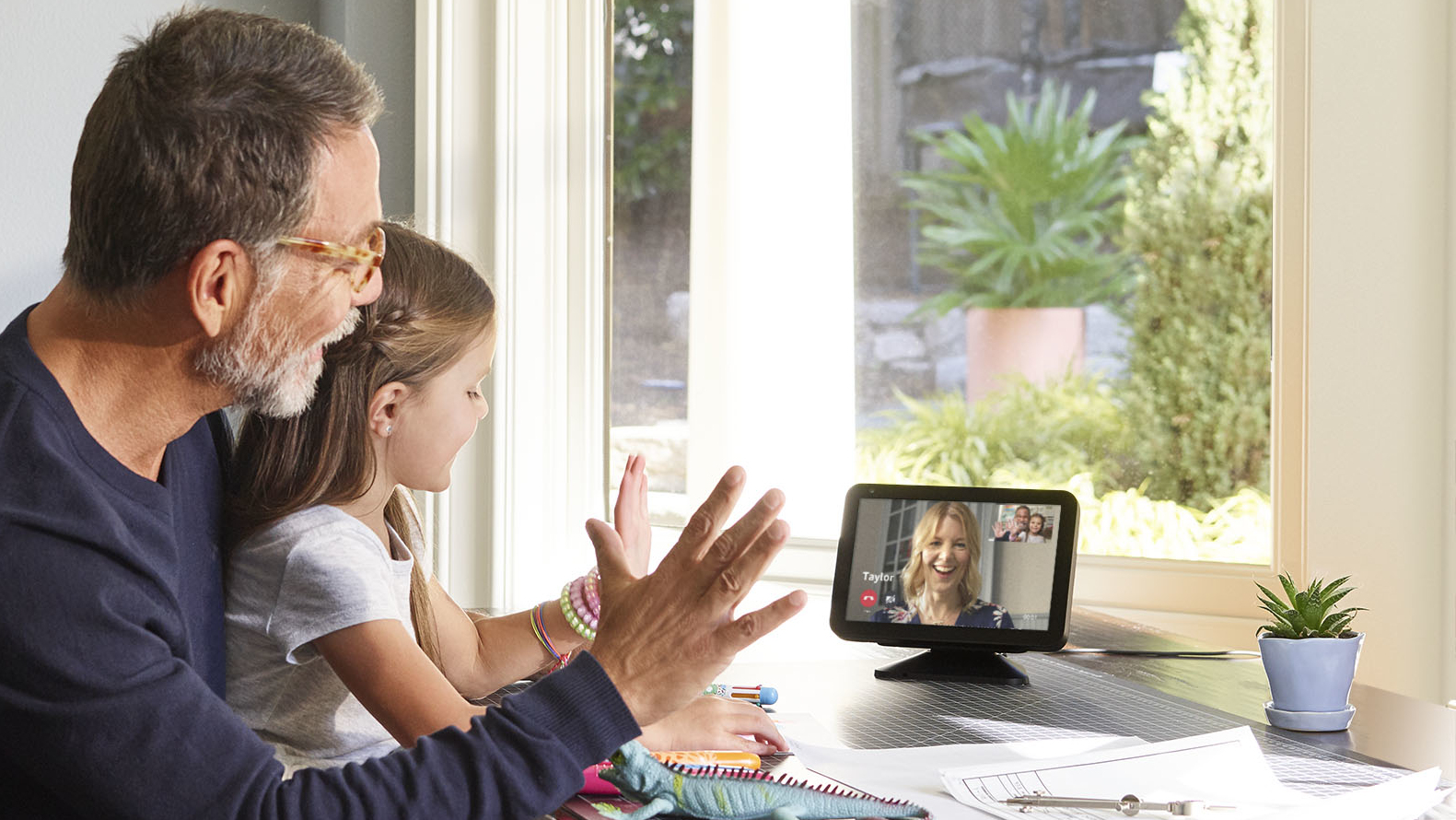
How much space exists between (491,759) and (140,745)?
21 cm

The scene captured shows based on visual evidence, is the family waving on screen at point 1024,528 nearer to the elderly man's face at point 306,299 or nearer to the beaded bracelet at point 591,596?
the beaded bracelet at point 591,596

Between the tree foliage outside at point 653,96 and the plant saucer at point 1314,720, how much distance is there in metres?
1.63

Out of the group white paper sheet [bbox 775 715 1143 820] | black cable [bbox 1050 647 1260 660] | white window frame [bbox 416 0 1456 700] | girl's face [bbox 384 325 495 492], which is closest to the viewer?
white paper sheet [bbox 775 715 1143 820]

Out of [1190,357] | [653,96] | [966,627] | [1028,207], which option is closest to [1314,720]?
[966,627]

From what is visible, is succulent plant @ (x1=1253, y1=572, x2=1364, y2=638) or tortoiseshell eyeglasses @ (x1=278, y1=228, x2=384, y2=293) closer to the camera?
tortoiseshell eyeglasses @ (x1=278, y1=228, x2=384, y2=293)

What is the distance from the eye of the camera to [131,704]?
29.9 inches

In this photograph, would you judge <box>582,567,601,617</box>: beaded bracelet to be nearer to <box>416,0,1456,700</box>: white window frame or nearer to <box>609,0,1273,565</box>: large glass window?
<box>416,0,1456,700</box>: white window frame

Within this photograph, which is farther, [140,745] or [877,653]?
[877,653]

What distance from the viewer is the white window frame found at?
5.80 feet

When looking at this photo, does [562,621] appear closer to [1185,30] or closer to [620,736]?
[620,736]

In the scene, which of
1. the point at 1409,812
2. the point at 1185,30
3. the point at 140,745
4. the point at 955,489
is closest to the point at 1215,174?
the point at 1185,30

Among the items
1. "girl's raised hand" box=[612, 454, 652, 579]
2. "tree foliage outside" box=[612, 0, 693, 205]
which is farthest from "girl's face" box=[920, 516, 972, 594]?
"tree foliage outside" box=[612, 0, 693, 205]

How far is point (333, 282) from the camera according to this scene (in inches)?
36.4

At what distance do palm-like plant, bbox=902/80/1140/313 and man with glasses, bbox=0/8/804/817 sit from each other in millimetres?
1530
